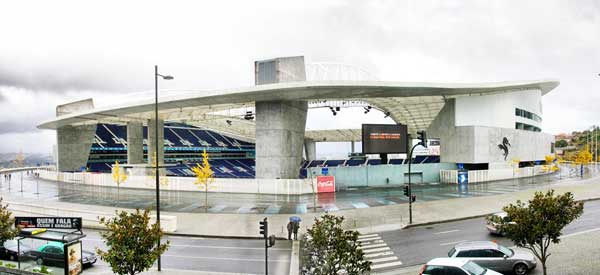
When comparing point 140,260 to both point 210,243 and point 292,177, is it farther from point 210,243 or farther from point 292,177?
point 292,177

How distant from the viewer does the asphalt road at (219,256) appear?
1475cm

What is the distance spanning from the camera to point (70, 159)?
65.4 m

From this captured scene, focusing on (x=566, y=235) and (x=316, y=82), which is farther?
(x=316, y=82)

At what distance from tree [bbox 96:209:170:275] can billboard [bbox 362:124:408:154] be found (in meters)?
31.4

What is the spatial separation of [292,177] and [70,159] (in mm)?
52822

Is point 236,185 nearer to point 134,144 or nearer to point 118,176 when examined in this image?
point 118,176

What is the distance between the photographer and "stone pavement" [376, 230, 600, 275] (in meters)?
12.3

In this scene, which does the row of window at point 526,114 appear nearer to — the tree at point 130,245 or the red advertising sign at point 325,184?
the red advertising sign at point 325,184

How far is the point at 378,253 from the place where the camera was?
1580cm

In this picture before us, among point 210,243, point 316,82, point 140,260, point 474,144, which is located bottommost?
point 210,243

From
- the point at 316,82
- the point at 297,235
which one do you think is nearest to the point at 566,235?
the point at 297,235

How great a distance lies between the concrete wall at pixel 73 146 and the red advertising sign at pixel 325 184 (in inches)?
2237

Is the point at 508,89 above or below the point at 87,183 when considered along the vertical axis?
above

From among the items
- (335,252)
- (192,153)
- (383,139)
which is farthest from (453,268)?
(192,153)
